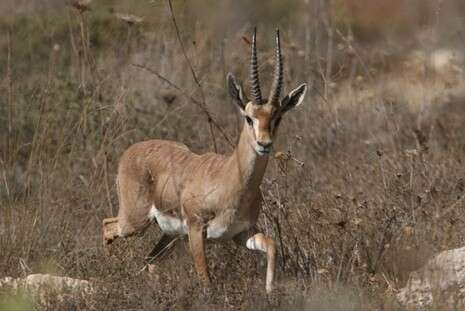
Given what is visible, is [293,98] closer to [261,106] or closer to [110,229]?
[261,106]

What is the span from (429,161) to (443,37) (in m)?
7.49

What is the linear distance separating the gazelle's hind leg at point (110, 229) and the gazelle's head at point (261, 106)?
2277 mm

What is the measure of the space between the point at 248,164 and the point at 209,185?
1.51 ft

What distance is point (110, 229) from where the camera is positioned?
11.6m

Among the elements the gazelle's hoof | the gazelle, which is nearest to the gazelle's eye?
the gazelle

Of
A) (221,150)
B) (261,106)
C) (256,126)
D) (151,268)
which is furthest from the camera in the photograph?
(221,150)

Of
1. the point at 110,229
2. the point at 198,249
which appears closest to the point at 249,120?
the point at 198,249

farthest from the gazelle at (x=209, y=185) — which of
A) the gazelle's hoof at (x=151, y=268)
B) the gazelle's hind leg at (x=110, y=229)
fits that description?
the gazelle's hoof at (x=151, y=268)

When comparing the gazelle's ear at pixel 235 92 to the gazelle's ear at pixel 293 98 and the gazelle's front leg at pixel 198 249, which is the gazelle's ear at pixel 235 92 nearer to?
the gazelle's ear at pixel 293 98

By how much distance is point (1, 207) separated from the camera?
11594 mm

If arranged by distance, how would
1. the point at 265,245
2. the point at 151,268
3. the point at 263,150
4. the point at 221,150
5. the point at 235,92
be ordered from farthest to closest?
the point at 221,150 → the point at 151,268 → the point at 235,92 → the point at 265,245 → the point at 263,150

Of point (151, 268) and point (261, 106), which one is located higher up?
point (261, 106)

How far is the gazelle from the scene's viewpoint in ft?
31.2

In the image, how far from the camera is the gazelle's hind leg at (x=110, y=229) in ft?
37.6
